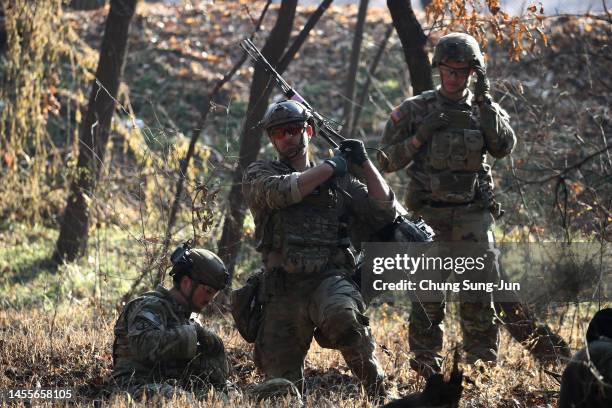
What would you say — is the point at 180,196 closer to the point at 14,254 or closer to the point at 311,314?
the point at 311,314

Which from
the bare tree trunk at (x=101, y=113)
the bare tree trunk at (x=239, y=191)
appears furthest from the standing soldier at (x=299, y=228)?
the bare tree trunk at (x=101, y=113)

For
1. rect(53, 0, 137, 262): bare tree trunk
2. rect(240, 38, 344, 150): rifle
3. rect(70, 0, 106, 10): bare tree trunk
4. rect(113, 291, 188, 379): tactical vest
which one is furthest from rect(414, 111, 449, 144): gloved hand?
rect(70, 0, 106, 10): bare tree trunk

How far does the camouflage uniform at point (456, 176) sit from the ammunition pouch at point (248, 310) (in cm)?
110

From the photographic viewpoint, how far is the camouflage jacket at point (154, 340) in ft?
19.3

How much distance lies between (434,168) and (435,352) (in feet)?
4.02

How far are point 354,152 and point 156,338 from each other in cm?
158

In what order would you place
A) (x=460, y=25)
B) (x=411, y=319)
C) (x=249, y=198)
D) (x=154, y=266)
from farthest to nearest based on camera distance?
(x=460, y=25), (x=154, y=266), (x=411, y=319), (x=249, y=198)

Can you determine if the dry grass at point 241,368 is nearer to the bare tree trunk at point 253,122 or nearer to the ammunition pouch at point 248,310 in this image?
the ammunition pouch at point 248,310

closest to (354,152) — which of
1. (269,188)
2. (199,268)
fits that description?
(269,188)

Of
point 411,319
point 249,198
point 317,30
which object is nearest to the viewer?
point 249,198

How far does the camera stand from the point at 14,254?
493 inches

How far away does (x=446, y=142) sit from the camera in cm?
712

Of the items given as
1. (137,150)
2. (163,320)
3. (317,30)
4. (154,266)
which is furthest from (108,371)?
(317,30)

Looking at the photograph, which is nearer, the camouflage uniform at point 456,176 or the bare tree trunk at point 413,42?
the camouflage uniform at point 456,176
